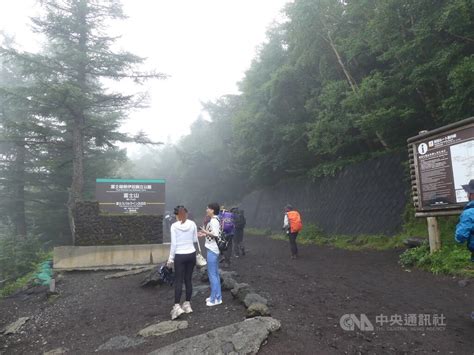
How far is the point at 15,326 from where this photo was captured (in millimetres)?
7133

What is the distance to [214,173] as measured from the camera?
110ft

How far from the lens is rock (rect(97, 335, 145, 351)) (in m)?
4.99

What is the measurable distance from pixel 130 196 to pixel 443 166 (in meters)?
10.1

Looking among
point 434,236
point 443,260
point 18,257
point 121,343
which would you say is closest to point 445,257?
point 443,260

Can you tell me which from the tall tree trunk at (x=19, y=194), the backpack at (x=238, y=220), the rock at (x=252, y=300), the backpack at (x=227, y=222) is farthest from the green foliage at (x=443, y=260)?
the tall tree trunk at (x=19, y=194)

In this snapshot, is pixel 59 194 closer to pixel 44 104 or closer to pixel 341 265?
pixel 44 104

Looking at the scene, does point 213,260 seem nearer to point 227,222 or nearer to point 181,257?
point 181,257

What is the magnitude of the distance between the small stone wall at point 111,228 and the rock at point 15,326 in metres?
4.31

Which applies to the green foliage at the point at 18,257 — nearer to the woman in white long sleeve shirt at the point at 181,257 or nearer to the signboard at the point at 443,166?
the woman in white long sleeve shirt at the point at 181,257

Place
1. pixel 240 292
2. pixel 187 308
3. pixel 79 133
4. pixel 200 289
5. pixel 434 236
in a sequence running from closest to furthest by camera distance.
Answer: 1. pixel 187 308
2. pixel 240 292
3. pixel 200 289
4. pixel 434 236
5. pixel 79 133

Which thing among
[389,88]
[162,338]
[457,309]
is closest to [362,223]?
[389,88]

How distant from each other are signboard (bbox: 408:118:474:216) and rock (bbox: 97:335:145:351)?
7553 mm

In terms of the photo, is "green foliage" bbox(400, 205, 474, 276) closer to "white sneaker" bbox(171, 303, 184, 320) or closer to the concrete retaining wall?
"white sneaker" bbox(171, 303, 184, 320)

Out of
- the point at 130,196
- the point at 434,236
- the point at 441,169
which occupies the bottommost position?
the point at 434,236
